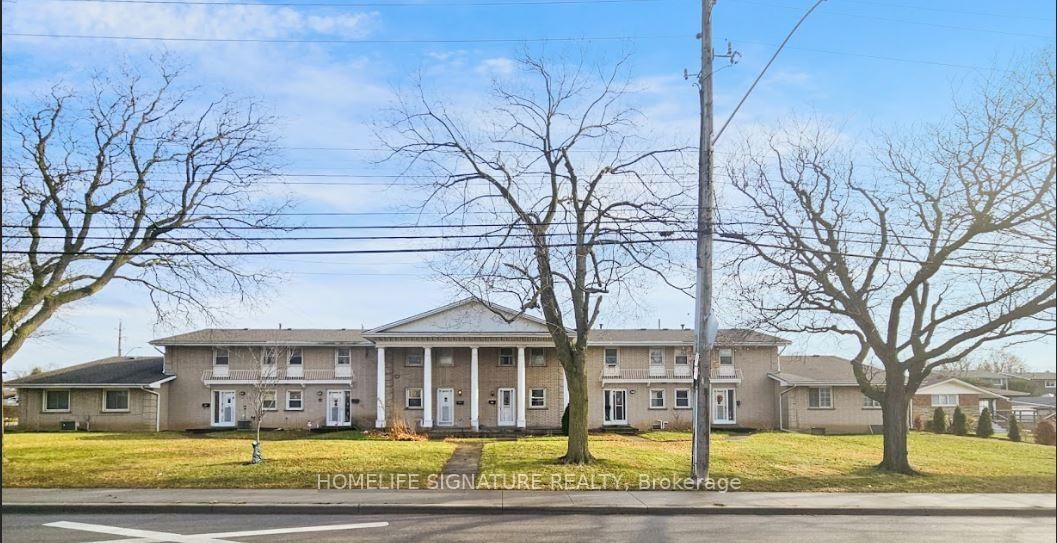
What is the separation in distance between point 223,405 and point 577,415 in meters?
27.3

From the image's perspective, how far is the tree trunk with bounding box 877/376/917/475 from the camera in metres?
19.3

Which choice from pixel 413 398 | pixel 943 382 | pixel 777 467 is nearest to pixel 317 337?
pixel 413 398

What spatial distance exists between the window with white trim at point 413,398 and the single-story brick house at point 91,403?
39.0 ft

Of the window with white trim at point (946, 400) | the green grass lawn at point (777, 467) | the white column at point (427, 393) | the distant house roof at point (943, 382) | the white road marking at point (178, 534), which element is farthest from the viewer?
the white column at point (427, 393)

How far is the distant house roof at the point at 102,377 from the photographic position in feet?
132

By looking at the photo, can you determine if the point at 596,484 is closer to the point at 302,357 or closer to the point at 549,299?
the point at 549,299

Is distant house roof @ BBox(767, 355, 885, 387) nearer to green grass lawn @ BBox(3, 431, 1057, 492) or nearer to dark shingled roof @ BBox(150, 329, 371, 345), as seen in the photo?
green grass lawn @ BBox(3, 431, 1057, 492)

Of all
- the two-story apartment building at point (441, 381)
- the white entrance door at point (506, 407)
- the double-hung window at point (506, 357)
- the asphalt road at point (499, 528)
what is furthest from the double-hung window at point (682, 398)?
the asphalt road at point (499, 528)

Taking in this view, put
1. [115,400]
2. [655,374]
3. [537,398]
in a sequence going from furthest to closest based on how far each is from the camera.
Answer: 1. [655,374]
2. [537,398]
3. [115,400]

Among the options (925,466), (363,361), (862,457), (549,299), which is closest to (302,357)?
(363,361)

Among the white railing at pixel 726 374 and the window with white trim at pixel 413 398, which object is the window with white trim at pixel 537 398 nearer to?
the window with white trim at pixel 413 398

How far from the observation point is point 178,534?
11.8 m

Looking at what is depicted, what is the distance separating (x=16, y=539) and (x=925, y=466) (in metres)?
19.2

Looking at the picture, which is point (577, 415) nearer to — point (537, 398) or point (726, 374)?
point (537, 398)
